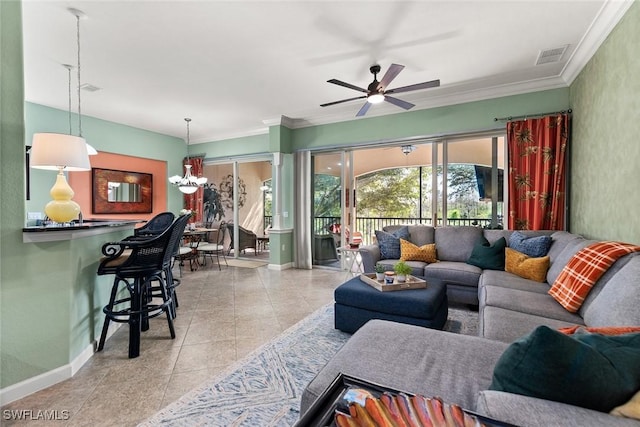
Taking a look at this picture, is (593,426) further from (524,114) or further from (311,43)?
(524,114)

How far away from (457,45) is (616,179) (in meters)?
1.95

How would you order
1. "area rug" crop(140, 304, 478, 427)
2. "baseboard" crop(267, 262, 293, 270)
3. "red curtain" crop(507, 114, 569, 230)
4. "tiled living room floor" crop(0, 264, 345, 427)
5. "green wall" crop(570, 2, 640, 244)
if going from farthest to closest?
"baseboard" crop(267, 262, 293, 270), "red curtain" crop(507, 114, 569, 230), "green wall" crop(570, 2, 640, 244), "tiled living room floor" crop(0, 264, 345, 427), "area rug" crop(140, 304, 478, 427)

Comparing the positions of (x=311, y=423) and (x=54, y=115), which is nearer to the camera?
(x=311, y=423)

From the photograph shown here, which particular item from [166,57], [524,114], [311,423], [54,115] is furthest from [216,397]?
[54,115]

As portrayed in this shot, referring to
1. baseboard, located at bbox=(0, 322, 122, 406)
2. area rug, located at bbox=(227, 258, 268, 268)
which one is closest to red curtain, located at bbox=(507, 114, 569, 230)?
area rug, located at bbox=(227, 258, 268, 268)

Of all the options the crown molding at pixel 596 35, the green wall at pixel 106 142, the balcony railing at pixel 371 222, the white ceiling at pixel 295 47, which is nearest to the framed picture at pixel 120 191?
the green wall at pixel 106 142

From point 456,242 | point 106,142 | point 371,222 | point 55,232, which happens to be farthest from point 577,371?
point 106,142

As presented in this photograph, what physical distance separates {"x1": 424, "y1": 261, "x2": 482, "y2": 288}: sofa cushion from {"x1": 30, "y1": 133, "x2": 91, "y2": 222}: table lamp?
345cm

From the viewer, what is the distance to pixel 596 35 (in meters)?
2.79

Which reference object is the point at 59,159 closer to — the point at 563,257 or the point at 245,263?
the point at 563,257

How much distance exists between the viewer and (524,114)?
158 inches

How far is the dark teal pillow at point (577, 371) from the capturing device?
77cm

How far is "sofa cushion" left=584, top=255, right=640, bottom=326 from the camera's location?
1.42m

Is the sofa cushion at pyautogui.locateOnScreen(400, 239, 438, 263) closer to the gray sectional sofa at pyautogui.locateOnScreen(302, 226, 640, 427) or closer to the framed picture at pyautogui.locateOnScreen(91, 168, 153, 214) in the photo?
the gray sectional sofa at pyautogui.locateOnScreen(302, 226, 640, 427)
